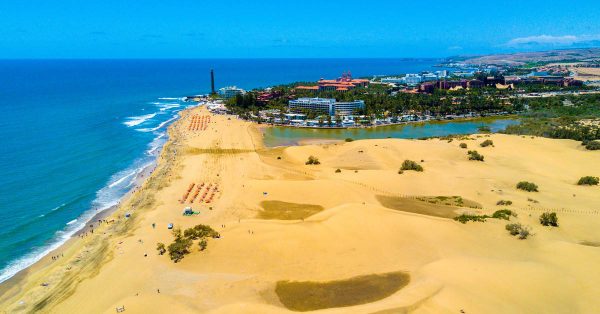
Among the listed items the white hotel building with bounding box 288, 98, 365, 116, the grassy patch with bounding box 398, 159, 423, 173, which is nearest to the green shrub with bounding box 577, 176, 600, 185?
the grassy patch with bounding box 398, 159, 423, 173

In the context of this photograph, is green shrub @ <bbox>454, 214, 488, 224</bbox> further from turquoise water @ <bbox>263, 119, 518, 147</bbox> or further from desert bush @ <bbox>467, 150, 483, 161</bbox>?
turquoise water @ <bbox>263, 119, 518, 147</bbox>

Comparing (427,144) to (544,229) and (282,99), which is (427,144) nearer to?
(544,229)

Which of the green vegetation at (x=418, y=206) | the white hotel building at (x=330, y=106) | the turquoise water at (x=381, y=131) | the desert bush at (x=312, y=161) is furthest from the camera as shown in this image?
the white hotel building at (x=330, y=106)

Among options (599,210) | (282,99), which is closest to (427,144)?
(599,210)

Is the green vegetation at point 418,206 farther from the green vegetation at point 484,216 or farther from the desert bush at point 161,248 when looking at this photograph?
the desert bush at point 161,248

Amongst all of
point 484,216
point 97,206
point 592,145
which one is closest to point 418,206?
point 484,216

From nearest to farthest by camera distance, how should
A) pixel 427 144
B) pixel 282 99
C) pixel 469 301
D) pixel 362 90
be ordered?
pixel 469 301 < pixel 427 144 < pixel 282 99 < pixel 362 90

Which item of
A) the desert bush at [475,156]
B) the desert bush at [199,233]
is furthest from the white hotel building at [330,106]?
the desert bush at [199,233]
